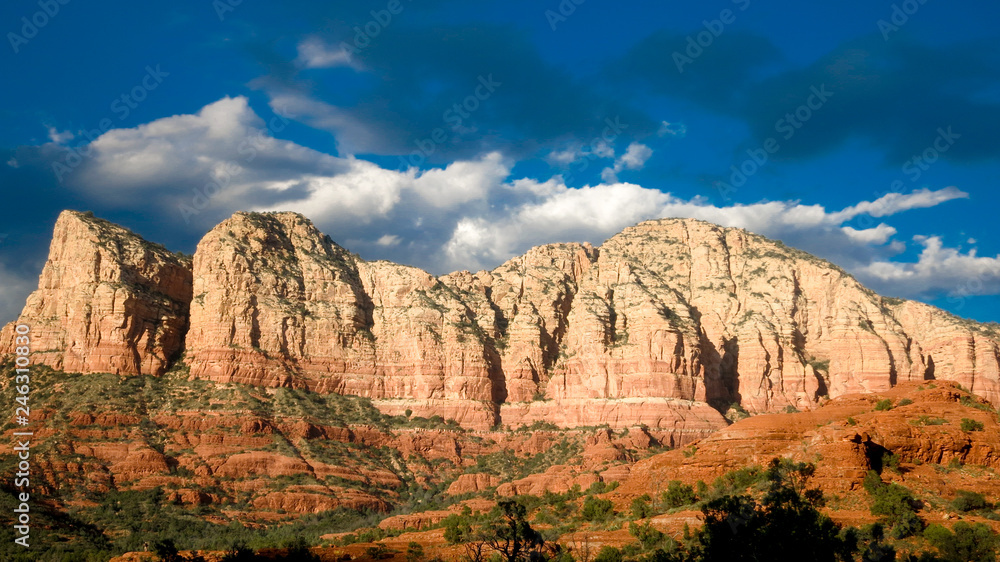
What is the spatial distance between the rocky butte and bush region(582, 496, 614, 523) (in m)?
60.2

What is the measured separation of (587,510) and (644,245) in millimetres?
109899

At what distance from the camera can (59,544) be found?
257 ft

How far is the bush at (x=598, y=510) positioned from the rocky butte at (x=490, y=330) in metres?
60.2

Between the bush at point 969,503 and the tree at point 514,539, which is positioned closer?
the tree at point 514,539

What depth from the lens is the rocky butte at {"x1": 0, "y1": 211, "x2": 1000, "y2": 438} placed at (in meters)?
126

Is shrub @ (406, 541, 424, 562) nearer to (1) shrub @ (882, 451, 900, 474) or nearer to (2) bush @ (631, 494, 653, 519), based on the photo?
(2) bush @ (631, 494, 653, 519)

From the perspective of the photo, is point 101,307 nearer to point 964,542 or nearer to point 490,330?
point 490,330

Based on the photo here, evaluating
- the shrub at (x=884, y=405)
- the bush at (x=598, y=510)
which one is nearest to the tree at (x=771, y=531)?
the bush at (x=598, y=510)

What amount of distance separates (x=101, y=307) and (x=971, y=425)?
334ft

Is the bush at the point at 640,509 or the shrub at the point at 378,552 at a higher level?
the bush at the point at 640,509

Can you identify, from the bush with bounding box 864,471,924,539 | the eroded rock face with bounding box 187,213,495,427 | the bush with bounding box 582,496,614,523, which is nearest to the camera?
the bush with bounding box 864,471,924,539

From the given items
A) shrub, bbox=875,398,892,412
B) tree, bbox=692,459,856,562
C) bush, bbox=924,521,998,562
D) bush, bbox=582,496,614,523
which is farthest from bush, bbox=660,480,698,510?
bush, bbox=924,521,998,562

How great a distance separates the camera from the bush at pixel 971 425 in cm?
5528

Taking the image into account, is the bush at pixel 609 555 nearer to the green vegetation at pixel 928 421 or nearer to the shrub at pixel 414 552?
the shrub at pixel 414 552
